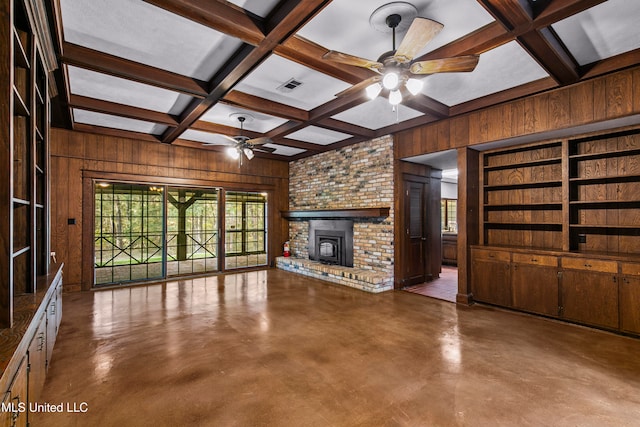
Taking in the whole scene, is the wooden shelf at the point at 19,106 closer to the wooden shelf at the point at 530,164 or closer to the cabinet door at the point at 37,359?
the cabinet door at the point at 37,359

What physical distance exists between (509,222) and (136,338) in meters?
5.33

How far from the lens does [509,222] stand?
16.0ft

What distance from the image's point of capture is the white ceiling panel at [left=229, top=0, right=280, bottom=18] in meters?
2.46

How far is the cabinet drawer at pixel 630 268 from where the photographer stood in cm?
336

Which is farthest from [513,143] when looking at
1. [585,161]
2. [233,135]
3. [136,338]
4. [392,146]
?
[136,338]

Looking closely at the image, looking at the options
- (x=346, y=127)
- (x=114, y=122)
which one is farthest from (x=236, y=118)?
(x=114, y=122)

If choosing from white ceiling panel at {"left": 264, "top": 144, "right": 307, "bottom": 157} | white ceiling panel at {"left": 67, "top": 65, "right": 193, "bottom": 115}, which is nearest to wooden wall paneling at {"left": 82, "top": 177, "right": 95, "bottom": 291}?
white ceiling panel at {"left": 67, "top": 65, "right": 193, "bottom": 115}

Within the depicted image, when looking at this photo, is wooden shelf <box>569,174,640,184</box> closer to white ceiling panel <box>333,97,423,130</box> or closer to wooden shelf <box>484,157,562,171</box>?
wooden shelf <box>484,157,562,171</box>

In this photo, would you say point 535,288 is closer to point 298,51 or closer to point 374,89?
point 374,89

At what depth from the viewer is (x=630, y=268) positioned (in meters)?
3.40

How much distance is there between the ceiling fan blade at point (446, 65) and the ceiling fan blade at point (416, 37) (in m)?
0.12

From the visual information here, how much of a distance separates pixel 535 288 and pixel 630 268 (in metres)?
1.00

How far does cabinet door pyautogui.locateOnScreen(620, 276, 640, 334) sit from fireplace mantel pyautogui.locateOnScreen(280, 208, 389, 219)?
127 inches

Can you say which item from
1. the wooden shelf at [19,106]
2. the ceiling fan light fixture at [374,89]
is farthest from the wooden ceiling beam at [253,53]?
the wooden shelf at [19,106]
